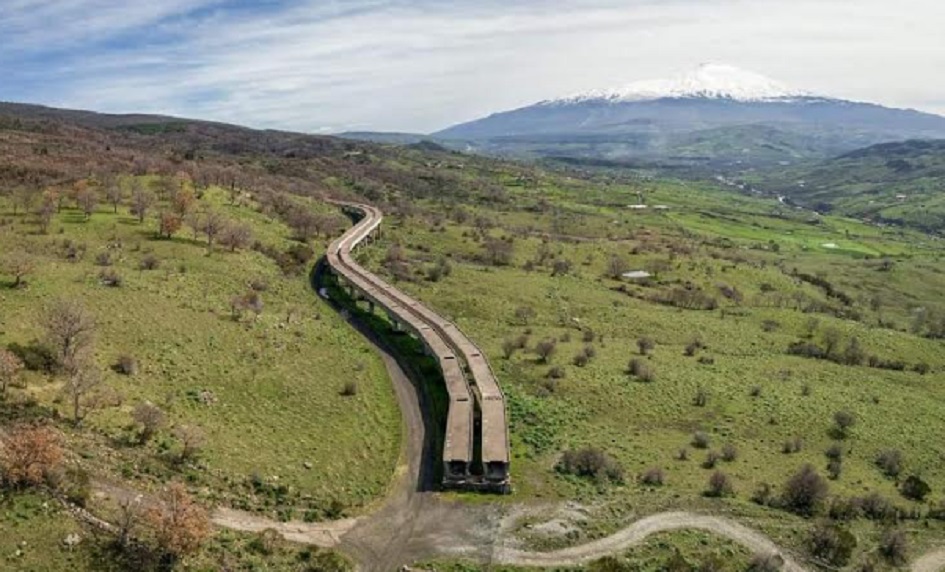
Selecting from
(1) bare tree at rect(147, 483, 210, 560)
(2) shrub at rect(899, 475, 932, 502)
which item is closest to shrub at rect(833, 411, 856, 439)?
(2) shrub at rect(899, 475, 932, 502)

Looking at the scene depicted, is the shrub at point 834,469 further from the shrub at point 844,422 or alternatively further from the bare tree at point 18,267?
the bare tree at point 18,267

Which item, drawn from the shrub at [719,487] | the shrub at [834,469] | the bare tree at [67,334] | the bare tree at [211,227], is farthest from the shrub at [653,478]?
the bare tree at [211,227]

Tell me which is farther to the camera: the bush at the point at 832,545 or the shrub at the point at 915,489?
the shrub at the point at 915,489

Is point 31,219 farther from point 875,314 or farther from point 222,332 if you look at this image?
point 875,314

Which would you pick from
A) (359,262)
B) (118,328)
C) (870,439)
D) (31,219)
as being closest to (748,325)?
(870,439)

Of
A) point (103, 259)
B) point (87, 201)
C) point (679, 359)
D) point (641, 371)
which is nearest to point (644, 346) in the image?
point (679, 359)

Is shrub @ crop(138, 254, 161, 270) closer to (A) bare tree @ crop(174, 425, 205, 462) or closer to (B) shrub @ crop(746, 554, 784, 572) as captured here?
(A) bare tree @ crop(174, 425, 205, 462)
